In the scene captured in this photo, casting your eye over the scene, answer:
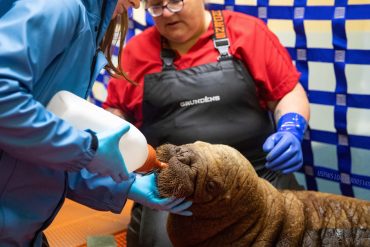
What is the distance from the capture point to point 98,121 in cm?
142

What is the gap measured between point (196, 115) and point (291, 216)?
2.49 feet

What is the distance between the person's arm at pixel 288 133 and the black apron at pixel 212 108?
0.13 meters

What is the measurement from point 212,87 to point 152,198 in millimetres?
833

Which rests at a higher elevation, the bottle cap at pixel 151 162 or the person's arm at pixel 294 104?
the bottle cap at pixel 151 162

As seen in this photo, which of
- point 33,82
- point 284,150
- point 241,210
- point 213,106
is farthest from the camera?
point 213,106

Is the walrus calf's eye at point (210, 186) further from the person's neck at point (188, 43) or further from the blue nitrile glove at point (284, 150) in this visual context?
A: the person's neck at point (188, 43)

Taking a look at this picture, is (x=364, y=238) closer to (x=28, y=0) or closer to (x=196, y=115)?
(x=196, y=115)

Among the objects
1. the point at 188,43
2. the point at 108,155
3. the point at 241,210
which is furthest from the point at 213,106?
the point at 108,155

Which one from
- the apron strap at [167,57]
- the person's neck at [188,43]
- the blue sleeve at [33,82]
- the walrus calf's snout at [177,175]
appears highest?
the blue sleeve at [33,82]

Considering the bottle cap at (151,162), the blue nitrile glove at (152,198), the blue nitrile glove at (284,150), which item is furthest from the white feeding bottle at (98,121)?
the blue nitrile glove at (284,150)

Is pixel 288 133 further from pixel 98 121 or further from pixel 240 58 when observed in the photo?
pixel 98 121

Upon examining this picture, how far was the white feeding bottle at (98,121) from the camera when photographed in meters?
1.36

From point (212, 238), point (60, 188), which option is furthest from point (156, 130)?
point (60, 188)

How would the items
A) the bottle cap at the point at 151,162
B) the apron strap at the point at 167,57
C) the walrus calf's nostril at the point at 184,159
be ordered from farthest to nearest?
the apron strap at the point at 167,57 → the walrus calf's nostril at the point at 184,159 → the bottle cap at the point at 151,162
